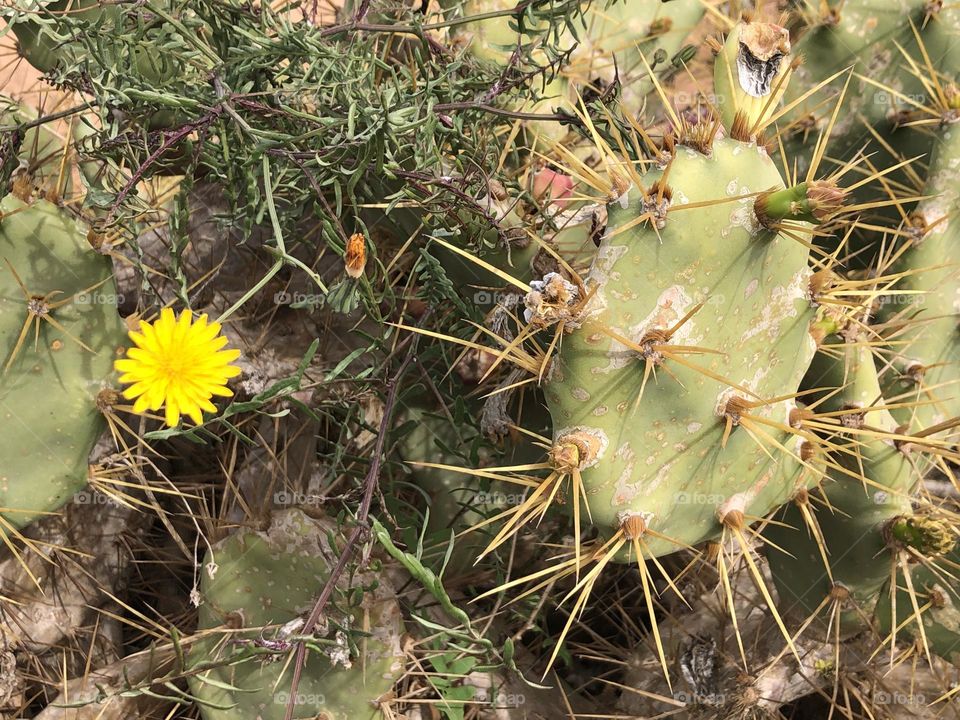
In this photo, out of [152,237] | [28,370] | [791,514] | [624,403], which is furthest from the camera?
[152,237]

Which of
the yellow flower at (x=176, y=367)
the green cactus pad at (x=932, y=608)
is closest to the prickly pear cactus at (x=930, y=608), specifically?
the green cactus pad at (x=932, y=608)

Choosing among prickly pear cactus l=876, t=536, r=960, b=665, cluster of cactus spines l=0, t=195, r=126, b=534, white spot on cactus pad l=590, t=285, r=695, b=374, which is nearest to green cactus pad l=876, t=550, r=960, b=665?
prickly pear cactus l=876, t=536, r=960, b=665

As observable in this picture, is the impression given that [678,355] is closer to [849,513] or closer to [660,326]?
[660,326]

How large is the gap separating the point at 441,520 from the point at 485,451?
0.15 meters

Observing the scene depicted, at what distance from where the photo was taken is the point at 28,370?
4.80 ft

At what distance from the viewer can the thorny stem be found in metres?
1.29

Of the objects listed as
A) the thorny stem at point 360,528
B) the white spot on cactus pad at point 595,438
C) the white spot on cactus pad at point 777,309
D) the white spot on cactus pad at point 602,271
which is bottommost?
the thorny stem at point 360,528

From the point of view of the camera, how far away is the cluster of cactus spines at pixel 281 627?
145 cm

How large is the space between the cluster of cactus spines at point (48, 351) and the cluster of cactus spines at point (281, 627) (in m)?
0.30

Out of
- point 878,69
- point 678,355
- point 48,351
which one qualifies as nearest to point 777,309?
point 678,355

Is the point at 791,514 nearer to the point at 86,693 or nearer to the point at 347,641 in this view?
the point at 347,641

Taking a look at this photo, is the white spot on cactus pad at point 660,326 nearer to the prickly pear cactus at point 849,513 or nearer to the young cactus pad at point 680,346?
the young cactus pad at point 680,346

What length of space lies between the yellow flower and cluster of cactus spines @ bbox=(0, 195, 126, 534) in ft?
0.87

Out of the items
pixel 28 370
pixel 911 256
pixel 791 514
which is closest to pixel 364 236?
pixel 28 370
